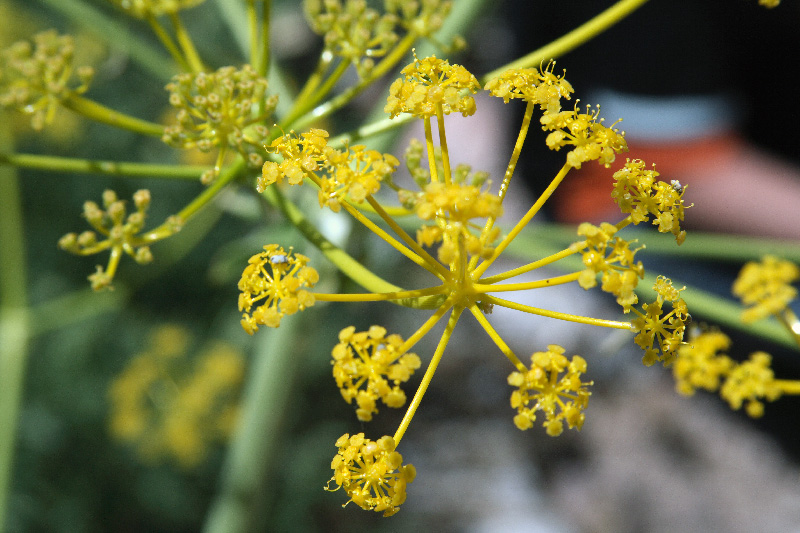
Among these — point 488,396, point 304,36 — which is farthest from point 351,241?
point 304,36

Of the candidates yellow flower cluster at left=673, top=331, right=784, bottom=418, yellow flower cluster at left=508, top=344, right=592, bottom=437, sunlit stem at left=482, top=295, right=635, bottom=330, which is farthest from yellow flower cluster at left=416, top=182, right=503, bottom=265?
yellow flower cluster at left=673, top=331, right=784, bottom=418

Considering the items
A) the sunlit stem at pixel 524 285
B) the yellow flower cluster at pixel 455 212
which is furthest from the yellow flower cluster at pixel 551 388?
the yellow flower cluster at pixel 455 212

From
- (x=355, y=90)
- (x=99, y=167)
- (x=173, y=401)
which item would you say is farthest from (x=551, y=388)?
(x=173, y=401)

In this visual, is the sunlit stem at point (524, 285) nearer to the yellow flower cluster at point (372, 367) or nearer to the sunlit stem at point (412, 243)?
the sunlit stem at point (412, 243)

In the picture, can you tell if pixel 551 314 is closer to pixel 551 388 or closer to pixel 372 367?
pixel 551 388

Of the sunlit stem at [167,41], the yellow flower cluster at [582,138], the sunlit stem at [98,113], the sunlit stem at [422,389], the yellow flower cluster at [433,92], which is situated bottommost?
the sunlit stem at [422,389]

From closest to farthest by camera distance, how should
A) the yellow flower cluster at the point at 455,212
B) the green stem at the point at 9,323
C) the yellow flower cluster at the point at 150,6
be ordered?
the yellow flower cluster at the point at 455,212 < the yellow flower cluster at the point at 150,6 < the green stem at the point at 9,323

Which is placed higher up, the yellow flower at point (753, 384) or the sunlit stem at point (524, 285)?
the yellow flower at point (753, 384)
